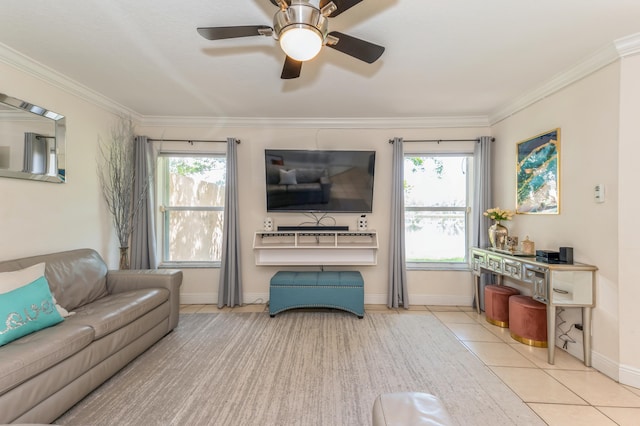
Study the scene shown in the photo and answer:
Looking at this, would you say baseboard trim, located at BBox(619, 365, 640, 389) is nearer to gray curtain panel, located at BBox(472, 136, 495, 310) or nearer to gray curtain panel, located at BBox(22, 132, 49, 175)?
gray curtain panel, located at BBox(472, 136, 495, 310)

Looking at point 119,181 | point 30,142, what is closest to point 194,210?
point 119,181

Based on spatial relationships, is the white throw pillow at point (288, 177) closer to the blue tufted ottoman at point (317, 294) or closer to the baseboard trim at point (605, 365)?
the blue tufted ottoman at point (317, 294)

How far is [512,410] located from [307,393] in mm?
1385

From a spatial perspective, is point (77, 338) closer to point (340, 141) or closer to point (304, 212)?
point (304, 212)

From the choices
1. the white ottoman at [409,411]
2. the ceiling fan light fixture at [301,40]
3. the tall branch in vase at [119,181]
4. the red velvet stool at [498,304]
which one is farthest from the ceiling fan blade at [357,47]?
the tall branch in vase at [119,181]

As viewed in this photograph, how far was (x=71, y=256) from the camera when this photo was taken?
2.70 meters

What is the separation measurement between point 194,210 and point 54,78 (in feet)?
6.64

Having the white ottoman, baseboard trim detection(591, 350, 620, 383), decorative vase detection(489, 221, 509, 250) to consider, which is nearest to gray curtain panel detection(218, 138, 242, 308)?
the white ottoman

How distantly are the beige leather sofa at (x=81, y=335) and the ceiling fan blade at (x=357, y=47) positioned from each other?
2.49 metres

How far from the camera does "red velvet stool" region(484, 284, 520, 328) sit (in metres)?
3.24

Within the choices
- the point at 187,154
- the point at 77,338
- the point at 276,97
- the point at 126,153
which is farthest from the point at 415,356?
the point at 126,153

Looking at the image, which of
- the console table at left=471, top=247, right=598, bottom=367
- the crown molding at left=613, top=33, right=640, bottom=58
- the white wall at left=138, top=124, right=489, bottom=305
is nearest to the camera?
the crown molding at left=613, top=33, right=640, bottom=58

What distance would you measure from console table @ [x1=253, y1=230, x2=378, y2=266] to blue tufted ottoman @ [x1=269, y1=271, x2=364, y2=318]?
13.0 inches

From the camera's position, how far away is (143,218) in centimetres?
385
